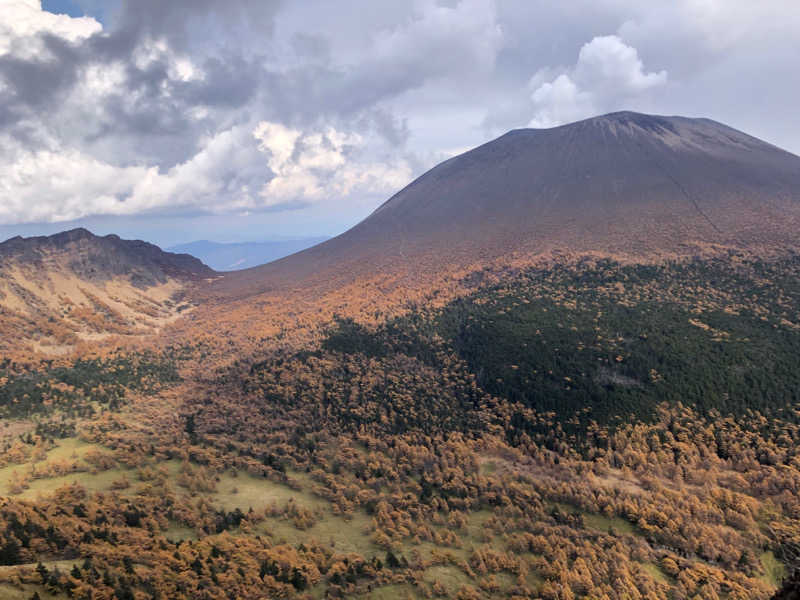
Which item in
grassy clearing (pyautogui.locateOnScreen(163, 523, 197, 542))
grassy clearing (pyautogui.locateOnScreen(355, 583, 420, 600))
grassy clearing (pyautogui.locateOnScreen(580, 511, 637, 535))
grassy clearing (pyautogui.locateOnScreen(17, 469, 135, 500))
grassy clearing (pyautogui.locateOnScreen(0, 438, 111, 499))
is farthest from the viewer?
grassy clearing (pyautogui.locateOnScreen(0, 438, 111, 499))

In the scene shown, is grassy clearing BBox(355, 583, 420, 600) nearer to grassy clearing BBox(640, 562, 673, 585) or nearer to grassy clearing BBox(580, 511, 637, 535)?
grassy clearing BBox(580, 511, 637, 535)

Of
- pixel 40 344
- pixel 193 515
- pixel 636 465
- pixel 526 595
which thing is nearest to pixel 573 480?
pixel 636 465

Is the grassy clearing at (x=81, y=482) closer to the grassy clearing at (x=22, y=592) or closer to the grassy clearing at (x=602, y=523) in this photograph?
the grassy clearing at (x=22, y=592)

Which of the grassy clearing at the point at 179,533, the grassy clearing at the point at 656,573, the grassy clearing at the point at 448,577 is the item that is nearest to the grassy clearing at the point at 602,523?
the grassy clearing at the point at 656,573

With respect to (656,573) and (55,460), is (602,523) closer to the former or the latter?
(656,573)

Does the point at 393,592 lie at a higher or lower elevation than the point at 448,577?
higher

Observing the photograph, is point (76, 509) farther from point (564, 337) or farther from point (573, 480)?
point (564, 337)

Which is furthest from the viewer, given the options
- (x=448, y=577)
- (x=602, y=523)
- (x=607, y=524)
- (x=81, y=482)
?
(x=81, y=482)

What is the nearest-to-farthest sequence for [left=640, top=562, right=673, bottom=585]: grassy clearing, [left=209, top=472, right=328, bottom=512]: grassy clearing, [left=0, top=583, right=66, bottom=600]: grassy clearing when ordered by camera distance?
[left=0, top=583, right=66, bottom=600]: grassy clearing < [left=640, top=562, right=673, bottom=585]: grassy clearing < [left=209, top=472, right=328, bottom=512]: grassy clearing

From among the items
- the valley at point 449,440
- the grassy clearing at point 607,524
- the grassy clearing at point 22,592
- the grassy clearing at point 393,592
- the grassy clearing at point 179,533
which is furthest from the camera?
the grassy clearing at point 607,524

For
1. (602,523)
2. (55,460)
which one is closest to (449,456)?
(602,523)

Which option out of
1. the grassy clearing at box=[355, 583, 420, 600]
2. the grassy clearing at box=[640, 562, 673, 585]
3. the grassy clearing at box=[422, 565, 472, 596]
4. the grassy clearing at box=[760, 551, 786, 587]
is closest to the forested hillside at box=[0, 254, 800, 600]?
the grassy clearing at box=[760, 551, 786, 587]
